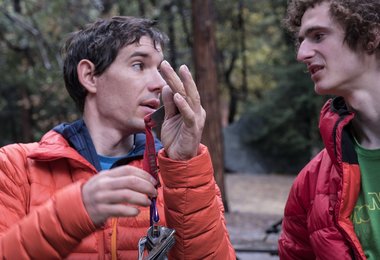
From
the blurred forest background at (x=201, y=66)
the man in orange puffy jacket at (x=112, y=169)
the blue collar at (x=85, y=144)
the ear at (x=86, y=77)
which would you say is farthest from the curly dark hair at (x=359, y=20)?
the blurred forest background at (x=201, y=66)

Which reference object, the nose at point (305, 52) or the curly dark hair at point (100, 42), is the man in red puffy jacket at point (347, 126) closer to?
the nose at point (305, 52)

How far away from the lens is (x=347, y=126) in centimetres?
199

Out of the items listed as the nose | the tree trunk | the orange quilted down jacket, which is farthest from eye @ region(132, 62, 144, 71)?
the tree trunk

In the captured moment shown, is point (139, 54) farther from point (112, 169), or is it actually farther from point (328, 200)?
point (328, 200)

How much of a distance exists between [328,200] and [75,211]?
1024mm

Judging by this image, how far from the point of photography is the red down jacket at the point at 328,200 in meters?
1.85

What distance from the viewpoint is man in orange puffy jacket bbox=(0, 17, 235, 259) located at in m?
1.29

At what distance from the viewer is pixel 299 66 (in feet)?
56.5

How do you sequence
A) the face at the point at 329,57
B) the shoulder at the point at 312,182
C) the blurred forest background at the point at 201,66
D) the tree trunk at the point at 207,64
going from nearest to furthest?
1. the face at the point at 329,57
2. the shoulder at the point at 312,182
3. the tree trunk at the point at 207,64
4. the blurred forest background at the point at 201,66

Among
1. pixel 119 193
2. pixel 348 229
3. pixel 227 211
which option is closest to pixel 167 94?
pixel 119 193

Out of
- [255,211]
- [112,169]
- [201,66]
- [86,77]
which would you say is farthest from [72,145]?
[255,211]

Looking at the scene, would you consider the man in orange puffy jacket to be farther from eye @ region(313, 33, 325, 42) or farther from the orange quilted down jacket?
eye @ region(313, 33, 325, 42)

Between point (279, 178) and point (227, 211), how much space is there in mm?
8627

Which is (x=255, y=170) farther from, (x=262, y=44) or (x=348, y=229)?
(x=348, y=229)
